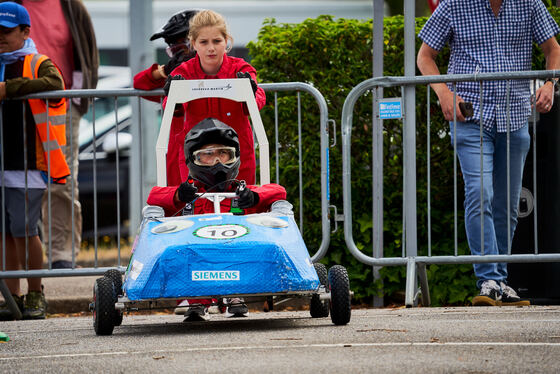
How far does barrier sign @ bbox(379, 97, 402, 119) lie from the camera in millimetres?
7953

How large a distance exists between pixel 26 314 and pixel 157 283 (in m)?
2.72

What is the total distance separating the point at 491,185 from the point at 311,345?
2973mm

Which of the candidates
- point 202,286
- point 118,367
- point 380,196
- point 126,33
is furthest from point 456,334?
point 126,33

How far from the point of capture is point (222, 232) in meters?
5.84

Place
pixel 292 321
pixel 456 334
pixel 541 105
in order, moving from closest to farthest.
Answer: pixel 456 334, pixel 292 321, pixel 541 105

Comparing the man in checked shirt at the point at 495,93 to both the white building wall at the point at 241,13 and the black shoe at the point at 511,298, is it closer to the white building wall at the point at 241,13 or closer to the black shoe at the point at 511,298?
the black shoe at the point at 511,298

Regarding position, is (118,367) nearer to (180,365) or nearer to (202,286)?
(180,365)

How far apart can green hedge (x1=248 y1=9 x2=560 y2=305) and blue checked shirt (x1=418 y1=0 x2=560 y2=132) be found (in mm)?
715

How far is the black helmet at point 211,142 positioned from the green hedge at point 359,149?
223cm

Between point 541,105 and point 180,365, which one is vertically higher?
point 541,105

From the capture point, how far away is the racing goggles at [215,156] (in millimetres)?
6402

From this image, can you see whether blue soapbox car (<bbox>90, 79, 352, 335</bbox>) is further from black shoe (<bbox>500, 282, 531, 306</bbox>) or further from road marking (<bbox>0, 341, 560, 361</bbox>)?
black shoe (<bbox>500, 282, 531, 306</bbox>)

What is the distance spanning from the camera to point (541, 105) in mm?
7754

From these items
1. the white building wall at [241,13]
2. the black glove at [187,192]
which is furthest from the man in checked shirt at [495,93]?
the white building wall at [241,13]
